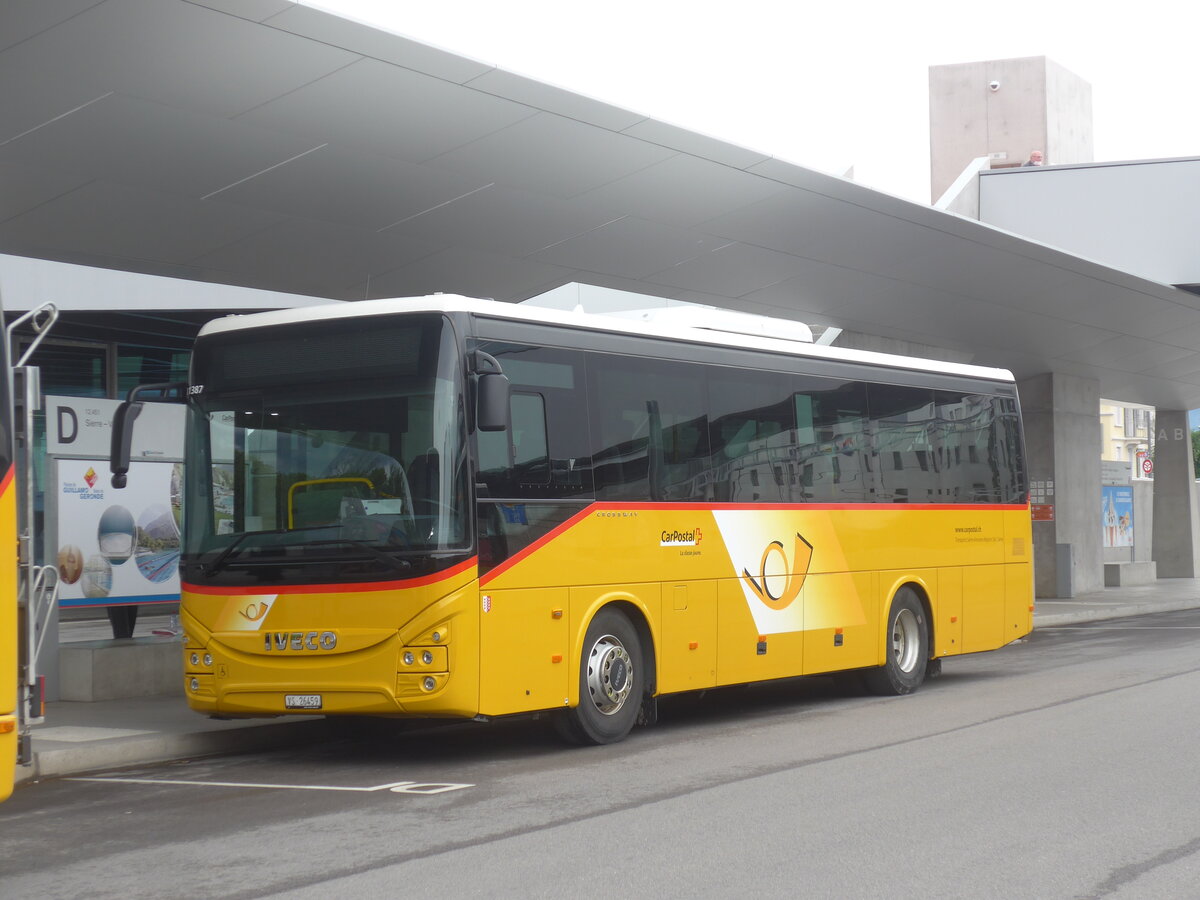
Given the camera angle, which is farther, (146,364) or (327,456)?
(146,364)

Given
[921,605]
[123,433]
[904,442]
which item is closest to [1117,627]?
[921,605]

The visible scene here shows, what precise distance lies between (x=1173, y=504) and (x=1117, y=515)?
5.58 feet

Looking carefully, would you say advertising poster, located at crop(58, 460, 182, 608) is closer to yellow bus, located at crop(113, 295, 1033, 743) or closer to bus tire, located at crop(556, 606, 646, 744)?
yellow bus, located at crop(113, 295, 1033, 743)

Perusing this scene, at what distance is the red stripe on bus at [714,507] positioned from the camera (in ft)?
33.7

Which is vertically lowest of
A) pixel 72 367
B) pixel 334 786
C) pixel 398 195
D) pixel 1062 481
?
pixel 334 786

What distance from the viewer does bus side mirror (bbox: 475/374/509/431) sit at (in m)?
A: 9.69

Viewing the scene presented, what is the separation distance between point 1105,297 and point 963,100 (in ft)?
226

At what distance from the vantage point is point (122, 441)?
10383 millimetres

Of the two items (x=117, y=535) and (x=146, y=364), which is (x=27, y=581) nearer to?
(x=117, y=535)

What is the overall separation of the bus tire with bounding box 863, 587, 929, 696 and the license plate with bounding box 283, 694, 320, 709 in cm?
667

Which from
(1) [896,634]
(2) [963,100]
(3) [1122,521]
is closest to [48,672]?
(1) [896,634]

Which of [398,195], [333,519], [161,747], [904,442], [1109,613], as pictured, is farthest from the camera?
[1109,613]

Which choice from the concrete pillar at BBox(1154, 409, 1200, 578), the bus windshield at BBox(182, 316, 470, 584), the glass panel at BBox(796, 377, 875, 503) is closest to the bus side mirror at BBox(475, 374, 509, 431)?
the bus windshield at BBox(182, 316, 470, 584)

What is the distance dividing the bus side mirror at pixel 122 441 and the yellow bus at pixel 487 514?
2 centimetres
